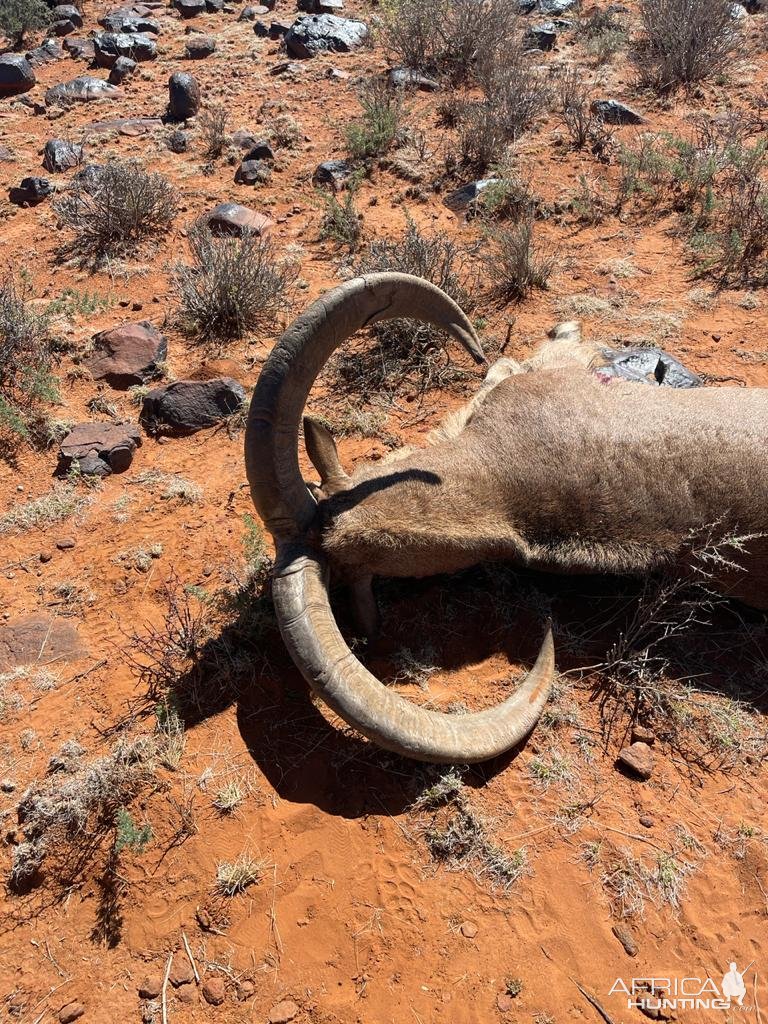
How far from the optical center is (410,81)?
12359 millimetres

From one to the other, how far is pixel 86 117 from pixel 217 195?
5.09 m

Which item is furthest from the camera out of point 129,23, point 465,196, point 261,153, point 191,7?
point 191,7

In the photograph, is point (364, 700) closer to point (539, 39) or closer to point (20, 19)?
point (539, 39)

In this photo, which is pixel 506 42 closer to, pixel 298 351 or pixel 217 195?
pixel 217 195

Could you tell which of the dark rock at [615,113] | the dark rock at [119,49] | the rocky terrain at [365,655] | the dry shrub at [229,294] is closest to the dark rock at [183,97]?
the rocky terrain at [365,655]

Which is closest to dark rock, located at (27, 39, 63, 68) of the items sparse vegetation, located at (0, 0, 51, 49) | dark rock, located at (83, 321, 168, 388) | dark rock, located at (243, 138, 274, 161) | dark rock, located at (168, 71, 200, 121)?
sparse vegetation, located at (0, 0, 51, 49)

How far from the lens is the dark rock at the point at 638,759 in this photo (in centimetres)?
404

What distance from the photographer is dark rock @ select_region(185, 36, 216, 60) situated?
1465 cm

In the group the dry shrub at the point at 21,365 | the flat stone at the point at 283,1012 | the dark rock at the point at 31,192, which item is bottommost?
the flat stone at the point at 283,1012

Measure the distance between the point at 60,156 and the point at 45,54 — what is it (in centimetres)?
690

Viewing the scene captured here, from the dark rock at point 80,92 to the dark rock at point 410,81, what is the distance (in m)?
5.78

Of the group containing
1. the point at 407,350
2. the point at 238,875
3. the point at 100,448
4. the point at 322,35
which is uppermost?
the point at 322,35

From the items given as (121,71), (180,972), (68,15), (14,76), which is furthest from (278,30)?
(180,972)

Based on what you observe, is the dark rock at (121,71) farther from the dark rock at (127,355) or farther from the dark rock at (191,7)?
the dark rock at (127,355)
